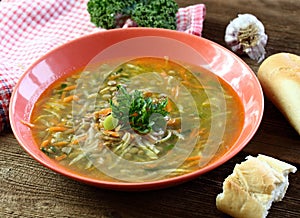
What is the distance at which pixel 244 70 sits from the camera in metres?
3.42

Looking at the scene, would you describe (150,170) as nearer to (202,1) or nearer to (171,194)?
(171,194)

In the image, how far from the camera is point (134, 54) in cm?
374

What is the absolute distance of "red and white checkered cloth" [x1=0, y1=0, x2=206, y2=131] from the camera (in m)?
4.10

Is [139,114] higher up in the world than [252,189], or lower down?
higher up

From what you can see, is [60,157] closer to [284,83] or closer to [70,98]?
[70,98]

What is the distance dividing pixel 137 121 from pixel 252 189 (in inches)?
27.8

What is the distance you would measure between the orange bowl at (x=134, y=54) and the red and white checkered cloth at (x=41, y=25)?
40 cm

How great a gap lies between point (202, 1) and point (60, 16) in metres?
1.19

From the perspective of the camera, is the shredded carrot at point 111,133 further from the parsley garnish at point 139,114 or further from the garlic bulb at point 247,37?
the garlic bulb at point 247,37

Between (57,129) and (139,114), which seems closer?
(139,114)

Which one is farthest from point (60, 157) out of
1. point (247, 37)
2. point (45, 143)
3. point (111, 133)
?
point (247, 37)

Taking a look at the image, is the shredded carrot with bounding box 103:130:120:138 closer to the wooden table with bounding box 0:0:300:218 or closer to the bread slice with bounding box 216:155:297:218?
the wooden table with bounding box 0:0:300:218

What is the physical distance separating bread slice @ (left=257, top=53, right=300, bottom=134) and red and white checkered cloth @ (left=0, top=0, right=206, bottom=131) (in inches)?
29.8

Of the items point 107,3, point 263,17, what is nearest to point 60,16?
point 107,3
